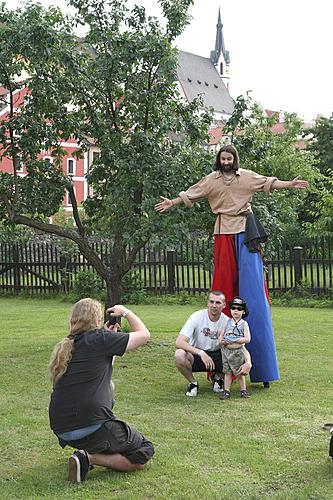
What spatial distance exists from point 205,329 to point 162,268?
1259 centimetres

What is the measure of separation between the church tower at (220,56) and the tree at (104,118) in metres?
140

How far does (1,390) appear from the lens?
27.7 ft

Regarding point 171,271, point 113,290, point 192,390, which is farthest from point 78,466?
point 171,271

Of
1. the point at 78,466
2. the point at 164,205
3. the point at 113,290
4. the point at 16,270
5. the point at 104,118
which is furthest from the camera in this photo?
the point at 16,270

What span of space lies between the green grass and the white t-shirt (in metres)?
0.54

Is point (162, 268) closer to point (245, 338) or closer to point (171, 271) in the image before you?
point (171, 271)

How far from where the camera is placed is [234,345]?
8.10m

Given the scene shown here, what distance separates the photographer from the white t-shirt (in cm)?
827

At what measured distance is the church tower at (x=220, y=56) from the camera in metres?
148

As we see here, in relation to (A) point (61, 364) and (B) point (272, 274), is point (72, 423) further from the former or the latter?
(B) point (272, 274)

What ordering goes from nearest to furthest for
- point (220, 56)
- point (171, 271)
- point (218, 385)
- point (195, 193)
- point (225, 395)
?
point (225, 395) < point (218, 385) < point (195, 193) < point (171, 271) < point (220, 56)

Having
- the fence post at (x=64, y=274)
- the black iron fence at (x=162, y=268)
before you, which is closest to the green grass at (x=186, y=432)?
the black iron fence at (x=162, y=268)

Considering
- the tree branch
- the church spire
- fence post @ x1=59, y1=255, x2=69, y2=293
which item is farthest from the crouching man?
the church spire

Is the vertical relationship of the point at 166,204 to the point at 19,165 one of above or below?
below
